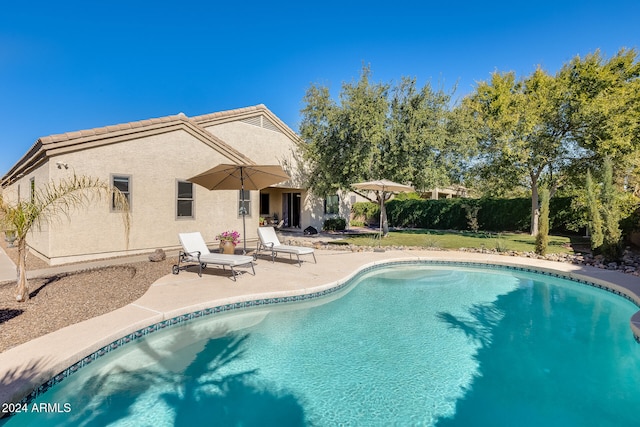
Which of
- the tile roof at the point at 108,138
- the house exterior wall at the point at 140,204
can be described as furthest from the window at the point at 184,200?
the tile roof at the point at 108,138

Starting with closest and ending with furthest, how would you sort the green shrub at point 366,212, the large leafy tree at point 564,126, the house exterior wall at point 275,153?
1. the large leafy tree at point 564,126
2. the house exterior wall at point 275,153
3. the green shrub at point 366,212

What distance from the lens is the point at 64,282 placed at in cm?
822

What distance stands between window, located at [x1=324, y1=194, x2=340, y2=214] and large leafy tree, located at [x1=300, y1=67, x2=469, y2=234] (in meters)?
6.32

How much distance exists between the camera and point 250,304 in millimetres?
7238

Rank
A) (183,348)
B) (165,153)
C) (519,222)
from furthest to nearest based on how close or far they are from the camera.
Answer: (519,222) < (165,153) < (183,348)

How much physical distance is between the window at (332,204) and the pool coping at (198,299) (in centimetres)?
1055

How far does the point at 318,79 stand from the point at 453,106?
7.53 m

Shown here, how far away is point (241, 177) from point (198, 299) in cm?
492

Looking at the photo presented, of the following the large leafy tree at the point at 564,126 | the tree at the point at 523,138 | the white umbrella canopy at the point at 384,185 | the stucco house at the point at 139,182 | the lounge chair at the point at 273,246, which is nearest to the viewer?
the stucco house at the point at 139,182

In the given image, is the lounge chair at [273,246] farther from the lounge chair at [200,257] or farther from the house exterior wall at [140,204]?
the house exterior wall at [140,204]

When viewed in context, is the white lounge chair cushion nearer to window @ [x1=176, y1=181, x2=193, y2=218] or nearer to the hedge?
window @ [x1=176, y1=181, x2=193, y2=218]

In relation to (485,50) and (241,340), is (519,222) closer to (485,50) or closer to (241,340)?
(485,50)

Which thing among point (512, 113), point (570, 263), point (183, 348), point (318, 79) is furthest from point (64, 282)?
point (512, 113)

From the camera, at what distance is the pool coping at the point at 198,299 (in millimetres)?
4035
